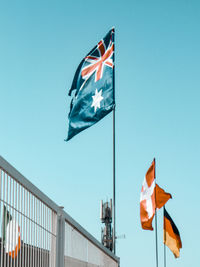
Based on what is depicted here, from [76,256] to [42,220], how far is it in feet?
7.85

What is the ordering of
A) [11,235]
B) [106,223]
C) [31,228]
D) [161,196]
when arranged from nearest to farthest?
[11,235] → [31,228] → [161,196] → [106,223]

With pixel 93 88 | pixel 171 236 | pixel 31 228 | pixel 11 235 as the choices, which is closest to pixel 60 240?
pixel 31 228

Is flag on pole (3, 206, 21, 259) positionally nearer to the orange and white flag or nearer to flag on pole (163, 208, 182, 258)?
the orange and white flag

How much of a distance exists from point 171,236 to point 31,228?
609 inches

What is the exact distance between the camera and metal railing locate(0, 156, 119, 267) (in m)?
5.14

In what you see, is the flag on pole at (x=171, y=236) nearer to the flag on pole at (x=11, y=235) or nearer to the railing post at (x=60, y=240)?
the railing post at (x=60, y=240)

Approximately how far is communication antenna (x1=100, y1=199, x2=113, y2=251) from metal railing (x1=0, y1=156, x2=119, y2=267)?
2867cm

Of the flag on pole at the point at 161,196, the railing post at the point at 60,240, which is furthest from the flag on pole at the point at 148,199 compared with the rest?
the railing post at the point at 60,240

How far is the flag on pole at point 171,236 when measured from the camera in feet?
66.8

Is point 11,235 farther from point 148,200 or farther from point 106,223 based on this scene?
point 106,223

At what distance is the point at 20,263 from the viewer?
5699 mm

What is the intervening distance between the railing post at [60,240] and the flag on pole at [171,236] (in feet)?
43.9

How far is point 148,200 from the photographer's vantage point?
52.1ft

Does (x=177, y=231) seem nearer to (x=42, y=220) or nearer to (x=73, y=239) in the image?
(x=73, y=239)
